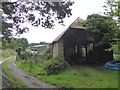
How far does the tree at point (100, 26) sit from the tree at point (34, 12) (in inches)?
113

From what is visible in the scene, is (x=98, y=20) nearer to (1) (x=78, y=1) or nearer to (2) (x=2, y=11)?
(1) (x=78, y=1)

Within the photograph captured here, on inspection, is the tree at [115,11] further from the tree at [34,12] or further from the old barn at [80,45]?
the tree at [34,12]

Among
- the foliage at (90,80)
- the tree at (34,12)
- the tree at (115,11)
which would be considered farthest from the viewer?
the tree at (115,11)

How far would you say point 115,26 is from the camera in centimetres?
827

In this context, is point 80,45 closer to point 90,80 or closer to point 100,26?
point 100,26

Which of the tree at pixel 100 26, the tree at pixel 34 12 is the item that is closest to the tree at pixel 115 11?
the tree at pixel 100 26

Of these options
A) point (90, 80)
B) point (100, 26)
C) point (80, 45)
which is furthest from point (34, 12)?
point (100, 26)

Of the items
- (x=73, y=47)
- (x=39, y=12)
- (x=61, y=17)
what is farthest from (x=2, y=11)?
(x=73, y=47)

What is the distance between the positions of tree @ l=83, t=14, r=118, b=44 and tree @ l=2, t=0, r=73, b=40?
287 centimetres

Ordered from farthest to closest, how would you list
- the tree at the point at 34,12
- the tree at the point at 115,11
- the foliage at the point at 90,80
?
1. the tree at the point at 115,11
2. the tree at the point at 34,12
3. the foliage at the point at 90,80

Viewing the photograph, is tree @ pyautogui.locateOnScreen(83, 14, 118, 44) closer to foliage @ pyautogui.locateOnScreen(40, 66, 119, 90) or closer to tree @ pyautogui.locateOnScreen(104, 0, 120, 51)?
tree @ pyautogui.locateOnScreen(104, 0, 120, 51)

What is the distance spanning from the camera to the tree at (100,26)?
9179 mm

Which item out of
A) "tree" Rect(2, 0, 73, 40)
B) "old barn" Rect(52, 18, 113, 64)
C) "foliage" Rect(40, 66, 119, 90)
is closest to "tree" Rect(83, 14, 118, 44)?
"old barn" Rect(52, 18, 113, 64)

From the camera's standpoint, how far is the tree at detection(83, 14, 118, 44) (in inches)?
361
